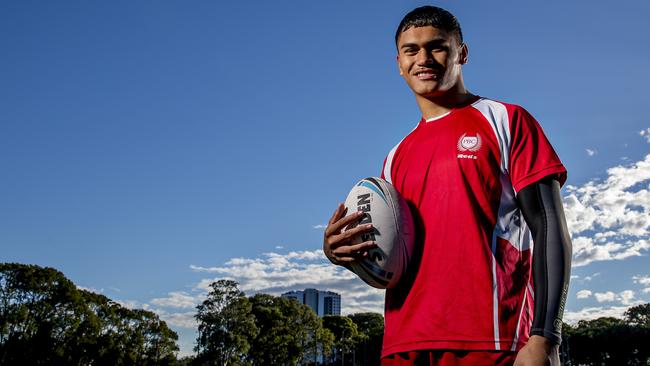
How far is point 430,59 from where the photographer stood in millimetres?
3355

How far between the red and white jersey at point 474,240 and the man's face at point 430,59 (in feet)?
0.88

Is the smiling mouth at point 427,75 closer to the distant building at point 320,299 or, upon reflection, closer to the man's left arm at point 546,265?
the man's left arm at point 546,265

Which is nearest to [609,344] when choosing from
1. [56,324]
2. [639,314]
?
[639,314]

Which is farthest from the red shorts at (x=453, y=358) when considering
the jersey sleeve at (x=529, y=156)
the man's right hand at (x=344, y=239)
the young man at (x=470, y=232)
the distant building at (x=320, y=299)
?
the distant building at (x=320, y=299)

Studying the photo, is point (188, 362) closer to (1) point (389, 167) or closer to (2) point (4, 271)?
(2) point (4, 271)

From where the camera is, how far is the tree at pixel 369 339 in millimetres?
83500

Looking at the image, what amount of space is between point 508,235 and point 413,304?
2.06ft

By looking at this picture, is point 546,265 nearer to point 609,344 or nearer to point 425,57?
point 425,57

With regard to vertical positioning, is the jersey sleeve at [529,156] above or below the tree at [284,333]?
below

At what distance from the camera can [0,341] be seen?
140 feet

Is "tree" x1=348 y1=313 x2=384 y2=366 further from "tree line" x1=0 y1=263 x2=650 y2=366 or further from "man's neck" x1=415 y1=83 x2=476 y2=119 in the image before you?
"man's neck" x1=415 y1=83 x2=476 y2=119

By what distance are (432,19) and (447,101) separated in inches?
19.9

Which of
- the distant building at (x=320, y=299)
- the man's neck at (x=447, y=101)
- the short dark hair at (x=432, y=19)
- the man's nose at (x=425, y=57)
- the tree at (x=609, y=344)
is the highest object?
the distant building at (x=320, y=299)

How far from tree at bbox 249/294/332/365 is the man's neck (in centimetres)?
5398
